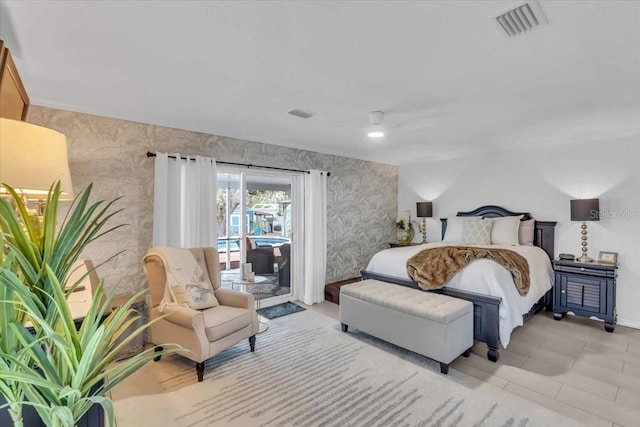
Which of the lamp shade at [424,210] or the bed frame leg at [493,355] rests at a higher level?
the lamp shade at [424,210]

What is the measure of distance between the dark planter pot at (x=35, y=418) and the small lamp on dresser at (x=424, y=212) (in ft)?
17.4

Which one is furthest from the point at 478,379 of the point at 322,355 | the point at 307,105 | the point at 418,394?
the point at 307,105

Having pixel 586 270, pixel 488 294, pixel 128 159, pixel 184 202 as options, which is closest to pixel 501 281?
pixel 488 294

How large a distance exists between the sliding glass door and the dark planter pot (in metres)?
2.42

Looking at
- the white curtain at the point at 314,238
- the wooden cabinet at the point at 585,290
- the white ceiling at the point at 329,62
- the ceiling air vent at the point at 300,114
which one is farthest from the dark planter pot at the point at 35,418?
the wooden cabinet at the point at 585,290

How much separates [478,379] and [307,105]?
9.29ft

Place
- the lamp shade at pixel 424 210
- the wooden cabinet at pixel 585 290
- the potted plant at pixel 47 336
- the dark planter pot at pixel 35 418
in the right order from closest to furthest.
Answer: the potted plant at pixel 47 336
the dark planter pot at pixel 35 418
the wooden cabinet at pixel 585 290
the lamp shade at pixel 424 210

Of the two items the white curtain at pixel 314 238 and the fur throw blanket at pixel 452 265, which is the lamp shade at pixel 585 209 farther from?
the white curtain at pixel 314 238

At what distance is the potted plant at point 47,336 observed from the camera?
2.45ft

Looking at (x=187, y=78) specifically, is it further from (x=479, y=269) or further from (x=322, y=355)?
(x=479, y=269)

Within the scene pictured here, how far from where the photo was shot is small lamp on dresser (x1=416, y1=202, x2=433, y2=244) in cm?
556

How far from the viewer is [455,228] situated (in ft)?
16.3

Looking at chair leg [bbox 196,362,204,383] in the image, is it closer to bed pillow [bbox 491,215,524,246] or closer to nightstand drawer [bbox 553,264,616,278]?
bed pillow [bbox 491,215,524,246]

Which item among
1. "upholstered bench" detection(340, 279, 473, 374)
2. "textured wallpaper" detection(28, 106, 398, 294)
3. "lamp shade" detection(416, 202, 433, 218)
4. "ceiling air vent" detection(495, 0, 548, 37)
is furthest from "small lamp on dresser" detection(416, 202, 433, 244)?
"ceiling air vent" detection(495, 0, 548, 37)
